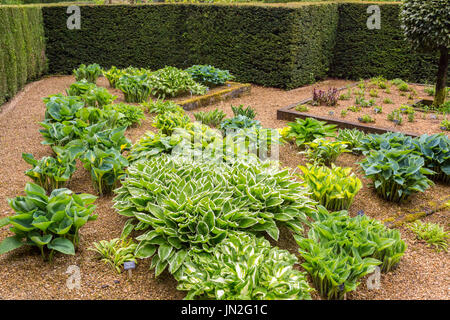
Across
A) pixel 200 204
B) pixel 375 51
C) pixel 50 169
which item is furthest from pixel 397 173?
pixel 375 51

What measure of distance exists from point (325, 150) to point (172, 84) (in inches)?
171

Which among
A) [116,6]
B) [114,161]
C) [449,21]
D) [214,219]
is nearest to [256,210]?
[214,219]

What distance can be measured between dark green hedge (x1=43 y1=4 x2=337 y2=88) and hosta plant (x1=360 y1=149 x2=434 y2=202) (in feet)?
19.7

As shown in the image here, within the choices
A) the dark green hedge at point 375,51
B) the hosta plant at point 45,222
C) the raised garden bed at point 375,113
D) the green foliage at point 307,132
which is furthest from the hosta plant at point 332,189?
the dark green hedge at point 375,51

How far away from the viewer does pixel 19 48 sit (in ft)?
29.1

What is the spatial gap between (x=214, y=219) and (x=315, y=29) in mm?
8624

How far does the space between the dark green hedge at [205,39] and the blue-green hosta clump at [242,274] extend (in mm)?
7712

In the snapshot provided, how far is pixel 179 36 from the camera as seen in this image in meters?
11.3

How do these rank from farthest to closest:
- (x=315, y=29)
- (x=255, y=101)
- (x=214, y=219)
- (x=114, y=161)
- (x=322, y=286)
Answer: (x=315, y=29)
(x=255, y=101)
(x=114, y=161)
(x=214, y=219)
(x=322, y=286)

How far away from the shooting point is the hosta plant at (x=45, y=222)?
288cm

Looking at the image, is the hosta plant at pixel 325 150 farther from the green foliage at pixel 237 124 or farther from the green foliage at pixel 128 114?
the green foliage at pixel 128 114

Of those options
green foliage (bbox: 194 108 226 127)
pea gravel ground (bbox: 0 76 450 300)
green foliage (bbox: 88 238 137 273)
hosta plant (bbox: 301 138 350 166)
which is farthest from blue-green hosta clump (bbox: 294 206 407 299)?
green foliage (bbox: 194 108 226 127)

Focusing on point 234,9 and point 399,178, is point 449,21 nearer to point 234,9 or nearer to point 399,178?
point 399,178

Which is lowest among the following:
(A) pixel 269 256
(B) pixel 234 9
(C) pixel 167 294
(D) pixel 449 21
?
(C) pixel 167 294
